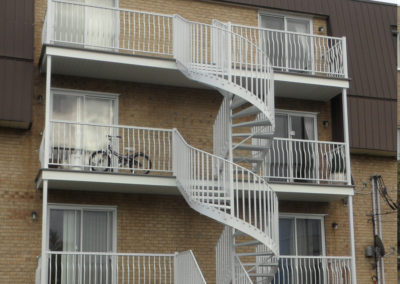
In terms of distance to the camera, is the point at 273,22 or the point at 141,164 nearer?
the point at 141,164

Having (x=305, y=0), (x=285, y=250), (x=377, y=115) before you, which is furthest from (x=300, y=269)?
(x=305, y=0)

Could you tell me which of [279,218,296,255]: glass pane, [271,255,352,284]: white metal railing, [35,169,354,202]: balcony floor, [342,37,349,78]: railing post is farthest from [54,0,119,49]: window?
[271,255,352,284]: white metal railing

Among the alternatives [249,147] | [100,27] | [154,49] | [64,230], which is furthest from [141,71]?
[64,230]

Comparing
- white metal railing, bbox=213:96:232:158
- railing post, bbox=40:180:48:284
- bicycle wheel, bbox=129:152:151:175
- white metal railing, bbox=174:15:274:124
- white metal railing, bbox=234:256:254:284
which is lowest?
white metal railing, bbox=234:256:254:284

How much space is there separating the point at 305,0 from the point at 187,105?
411 centimetres

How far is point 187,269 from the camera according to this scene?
14781 millimetres

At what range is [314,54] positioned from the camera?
18547 millimetres

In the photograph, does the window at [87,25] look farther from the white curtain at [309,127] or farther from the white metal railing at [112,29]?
the white curtain at [309,127]

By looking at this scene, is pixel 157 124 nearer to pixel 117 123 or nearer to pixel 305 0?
pixel 117 123

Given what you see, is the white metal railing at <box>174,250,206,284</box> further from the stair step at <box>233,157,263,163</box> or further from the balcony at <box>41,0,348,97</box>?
the balcony at <box>41,0,348,97</box>

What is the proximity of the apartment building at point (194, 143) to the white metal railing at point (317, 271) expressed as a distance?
0.16ft

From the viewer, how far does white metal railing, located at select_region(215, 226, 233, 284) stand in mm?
15242

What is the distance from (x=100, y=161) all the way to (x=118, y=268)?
2165 millimetres

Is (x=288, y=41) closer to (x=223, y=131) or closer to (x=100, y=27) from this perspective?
(x=223, y=131)
